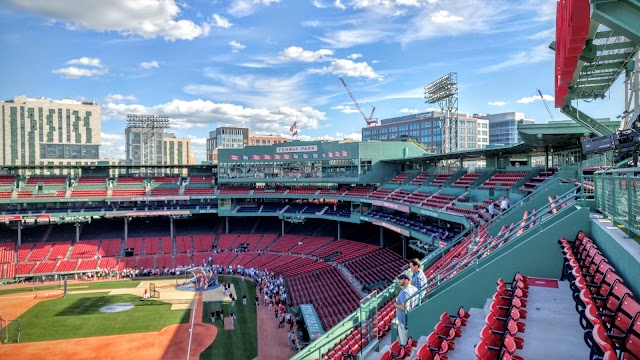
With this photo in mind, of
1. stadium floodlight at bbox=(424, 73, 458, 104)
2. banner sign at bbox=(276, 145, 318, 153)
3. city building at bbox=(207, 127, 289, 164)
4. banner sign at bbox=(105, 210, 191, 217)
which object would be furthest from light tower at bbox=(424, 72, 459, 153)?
city building at bbox=(207, 127, 289, 164)

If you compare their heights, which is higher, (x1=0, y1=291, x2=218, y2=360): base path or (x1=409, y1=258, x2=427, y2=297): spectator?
(x1=409, y1=258, x2=427, y2=297): spectator

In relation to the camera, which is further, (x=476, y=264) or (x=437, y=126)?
(x=437, y=126)

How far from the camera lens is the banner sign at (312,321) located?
2355 centimetres

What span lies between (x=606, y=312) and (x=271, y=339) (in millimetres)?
22243

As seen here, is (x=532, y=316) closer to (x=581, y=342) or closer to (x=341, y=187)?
(x=581, y=342)

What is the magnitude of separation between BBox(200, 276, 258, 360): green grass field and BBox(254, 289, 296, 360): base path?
1.13 feet

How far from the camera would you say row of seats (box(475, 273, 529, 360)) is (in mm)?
6140

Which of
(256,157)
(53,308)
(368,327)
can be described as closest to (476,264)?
(368,327)

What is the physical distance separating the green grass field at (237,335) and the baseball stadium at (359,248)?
0.17 m

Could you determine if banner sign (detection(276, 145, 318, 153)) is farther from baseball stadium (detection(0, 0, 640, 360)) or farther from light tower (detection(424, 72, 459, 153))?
light tower (detection(424, 72, 459, 153))

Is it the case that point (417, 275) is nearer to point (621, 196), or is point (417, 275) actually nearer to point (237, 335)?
point (621, 196)

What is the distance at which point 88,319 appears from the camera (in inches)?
1144

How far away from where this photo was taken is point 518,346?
6598 mm

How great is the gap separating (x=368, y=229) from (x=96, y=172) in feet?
128
